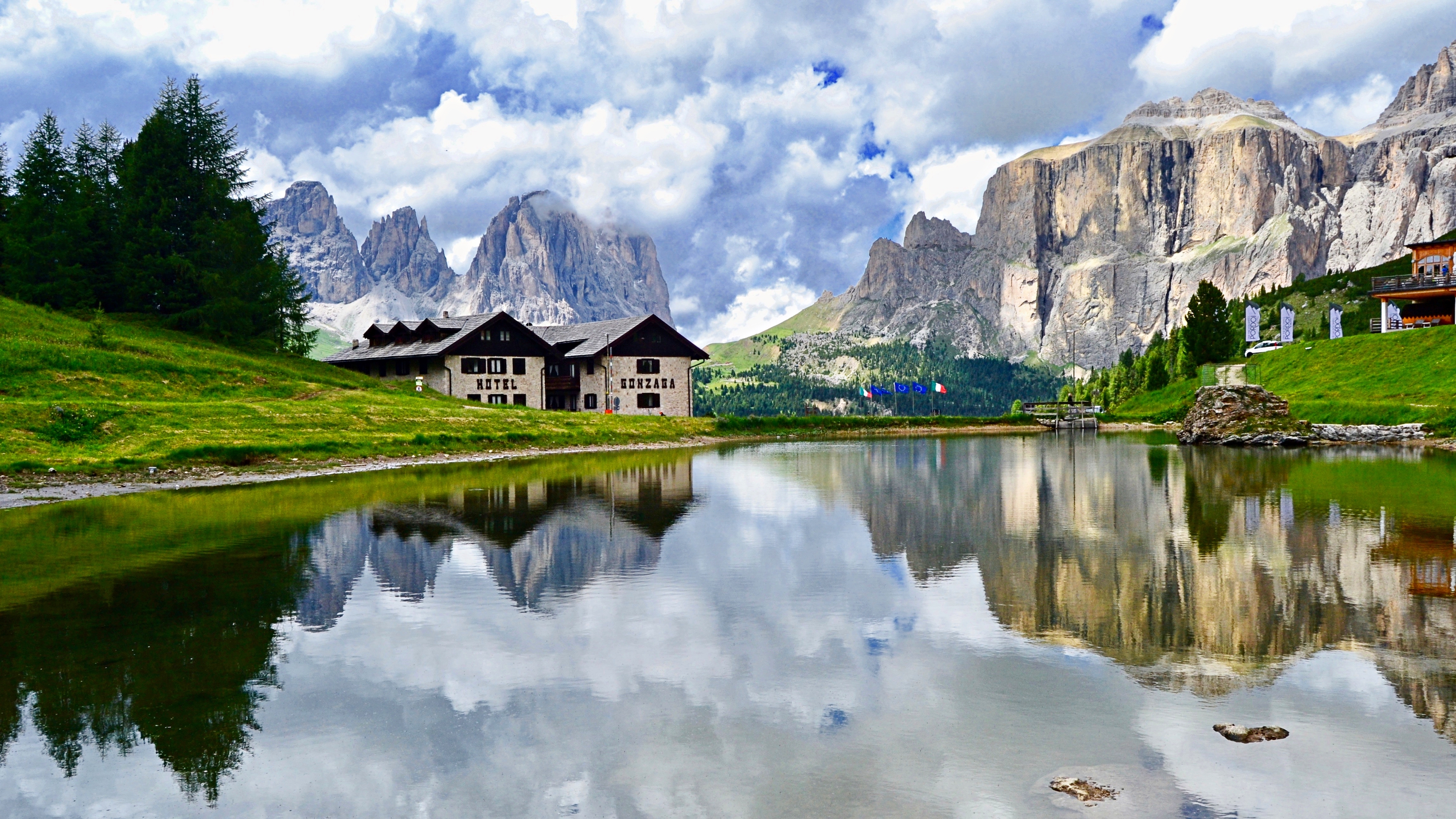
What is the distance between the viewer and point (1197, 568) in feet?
66.3

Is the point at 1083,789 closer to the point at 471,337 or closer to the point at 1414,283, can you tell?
the point at 471,337

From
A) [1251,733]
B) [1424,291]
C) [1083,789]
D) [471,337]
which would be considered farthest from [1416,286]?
[1083,789]

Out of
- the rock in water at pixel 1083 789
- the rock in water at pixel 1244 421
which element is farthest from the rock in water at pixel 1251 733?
the rock in water at pixel 1244 421

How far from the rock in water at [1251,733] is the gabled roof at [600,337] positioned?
95.6 metres

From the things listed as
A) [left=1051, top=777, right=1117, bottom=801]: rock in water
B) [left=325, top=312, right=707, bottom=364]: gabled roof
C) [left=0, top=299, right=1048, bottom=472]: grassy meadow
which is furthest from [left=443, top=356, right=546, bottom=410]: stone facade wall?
[left=1051, top=777, right=1117, bottom=801]: rock in water

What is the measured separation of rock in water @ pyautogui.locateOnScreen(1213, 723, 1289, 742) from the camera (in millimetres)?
10438

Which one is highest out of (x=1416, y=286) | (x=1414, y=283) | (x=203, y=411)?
(x=1414, y=283)

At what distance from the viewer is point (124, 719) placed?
11.7m

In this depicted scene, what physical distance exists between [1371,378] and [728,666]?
8661 centimetres

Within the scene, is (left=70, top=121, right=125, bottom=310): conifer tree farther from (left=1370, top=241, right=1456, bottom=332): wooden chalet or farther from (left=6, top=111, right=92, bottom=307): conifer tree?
(left=1370, top=241, right=1456, bottom=332): wooden chalet

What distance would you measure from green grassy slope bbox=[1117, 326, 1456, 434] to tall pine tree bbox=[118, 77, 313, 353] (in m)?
85.1

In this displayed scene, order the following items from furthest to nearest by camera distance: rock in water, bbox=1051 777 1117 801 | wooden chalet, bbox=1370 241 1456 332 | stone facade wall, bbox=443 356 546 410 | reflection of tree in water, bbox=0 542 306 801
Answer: stone facade wall, bbox=443 356 546 410
wooden chalet, bbox=1370 241 1456 332
reflection of tree in water, bbox=0 542 306 801
rock in water, bbox=1051 777 1117 801

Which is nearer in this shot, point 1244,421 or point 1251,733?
point 1251,733

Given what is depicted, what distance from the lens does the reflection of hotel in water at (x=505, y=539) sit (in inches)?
777
